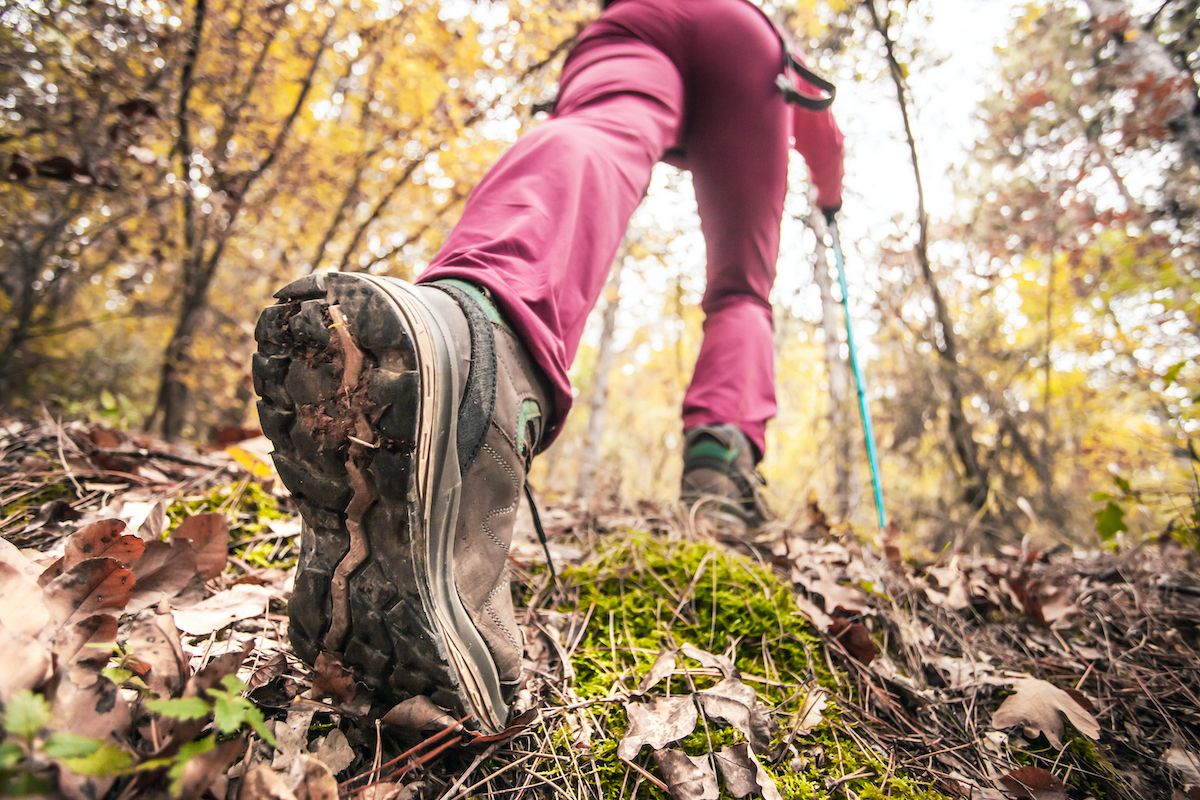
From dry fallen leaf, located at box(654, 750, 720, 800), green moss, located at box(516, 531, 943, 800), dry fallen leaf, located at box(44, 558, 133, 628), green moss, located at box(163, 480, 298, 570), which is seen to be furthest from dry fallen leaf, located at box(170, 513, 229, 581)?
dry fallen leaf, located at box(654, 750, 720, 800)

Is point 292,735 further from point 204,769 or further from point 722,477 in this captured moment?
point 722,477

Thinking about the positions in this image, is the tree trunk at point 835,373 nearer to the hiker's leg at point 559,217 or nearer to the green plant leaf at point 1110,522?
the green plant leaf at point 1110,522

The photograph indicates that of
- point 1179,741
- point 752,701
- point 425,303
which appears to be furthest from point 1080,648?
point 425,303

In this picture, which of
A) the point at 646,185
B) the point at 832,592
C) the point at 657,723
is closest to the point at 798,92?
the point at 646,185

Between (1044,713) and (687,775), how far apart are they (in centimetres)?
70

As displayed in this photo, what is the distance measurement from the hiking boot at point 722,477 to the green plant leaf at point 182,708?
4.38 ft

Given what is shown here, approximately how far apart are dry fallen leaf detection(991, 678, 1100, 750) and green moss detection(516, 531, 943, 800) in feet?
0.88

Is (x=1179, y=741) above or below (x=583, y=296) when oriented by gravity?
below

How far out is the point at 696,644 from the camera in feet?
3.65

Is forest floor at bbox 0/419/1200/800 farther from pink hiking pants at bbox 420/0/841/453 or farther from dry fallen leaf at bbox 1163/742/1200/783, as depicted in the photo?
pink hiking pants at bbox 420/0/841/453

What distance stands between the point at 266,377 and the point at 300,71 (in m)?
3.83

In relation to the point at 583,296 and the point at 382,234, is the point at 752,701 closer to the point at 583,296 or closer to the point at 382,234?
the point at 583,296

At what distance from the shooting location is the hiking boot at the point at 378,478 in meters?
0.71

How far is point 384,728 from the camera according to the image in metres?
0.74
